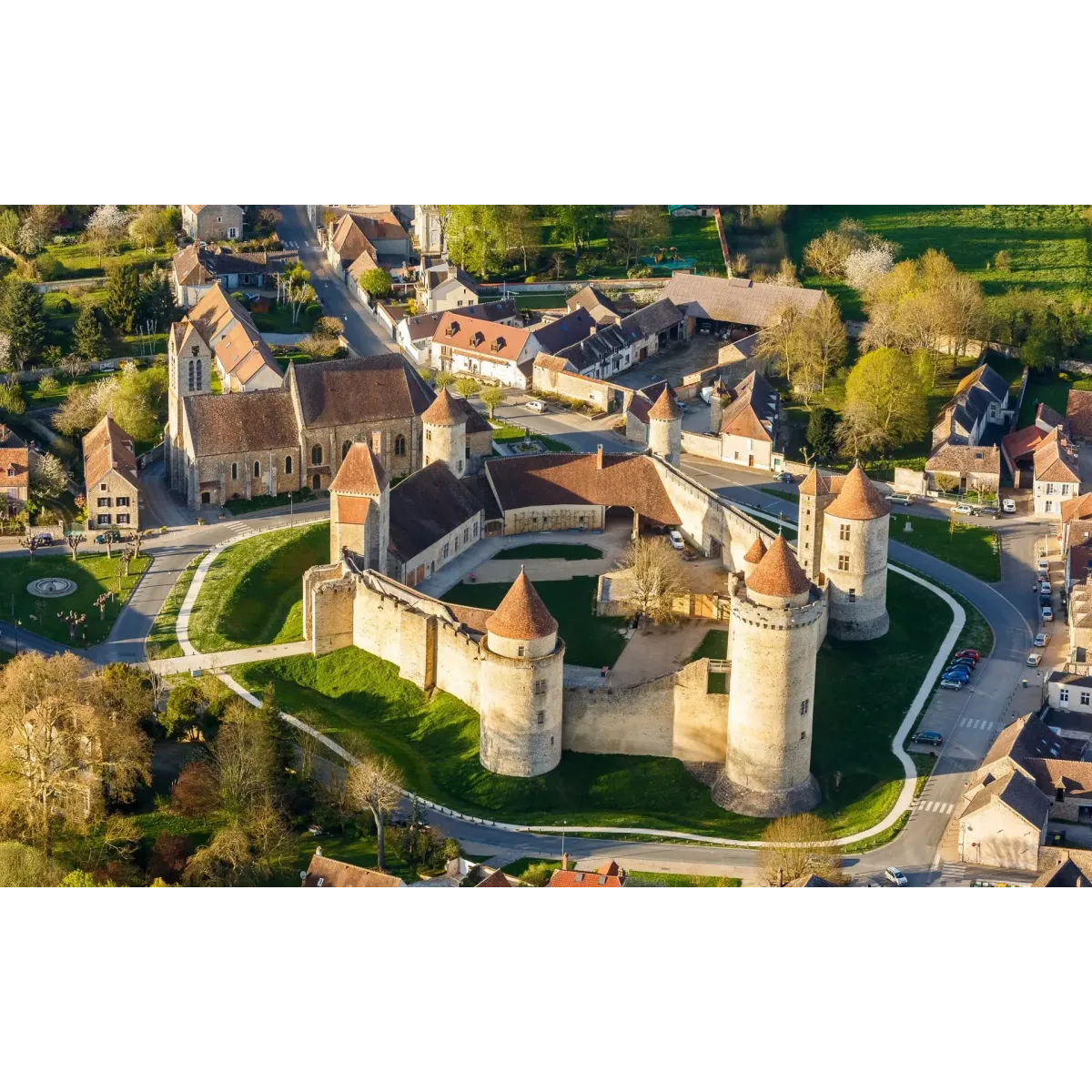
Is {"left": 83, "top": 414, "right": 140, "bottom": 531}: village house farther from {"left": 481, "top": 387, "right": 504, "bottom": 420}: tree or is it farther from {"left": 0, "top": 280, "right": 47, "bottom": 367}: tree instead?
{"left": 481, "top": 387, "right": 504, "bottom": 420}: tree

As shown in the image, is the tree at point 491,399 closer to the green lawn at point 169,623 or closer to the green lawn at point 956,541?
the green lawn at point 956,541

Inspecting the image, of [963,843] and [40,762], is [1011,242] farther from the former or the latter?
[40,762]

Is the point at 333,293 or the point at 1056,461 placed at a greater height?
the point at 333,293

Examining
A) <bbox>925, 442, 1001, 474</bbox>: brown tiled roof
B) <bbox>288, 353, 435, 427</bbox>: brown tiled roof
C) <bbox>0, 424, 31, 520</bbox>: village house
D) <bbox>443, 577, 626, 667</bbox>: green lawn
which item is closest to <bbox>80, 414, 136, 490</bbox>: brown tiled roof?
<bbox>0, 424, 31, 520</bbox>: village house

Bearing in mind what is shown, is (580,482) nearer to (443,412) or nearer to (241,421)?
(443,412)

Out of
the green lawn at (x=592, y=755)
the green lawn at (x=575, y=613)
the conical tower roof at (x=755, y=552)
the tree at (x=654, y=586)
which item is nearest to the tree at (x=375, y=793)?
the green lawn at (x=592, y=755)

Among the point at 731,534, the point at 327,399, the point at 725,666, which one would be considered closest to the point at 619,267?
the point at 327,399

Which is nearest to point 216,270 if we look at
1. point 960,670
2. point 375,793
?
point 960,670
